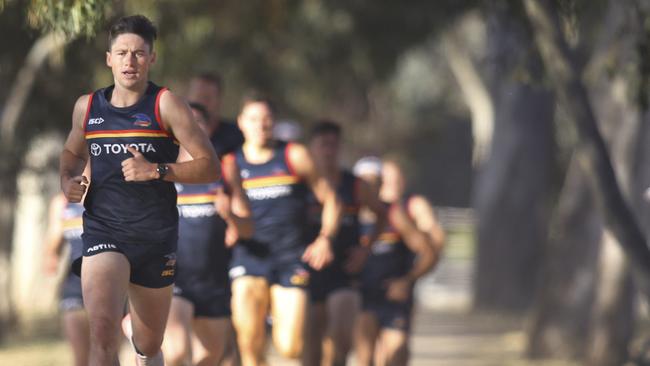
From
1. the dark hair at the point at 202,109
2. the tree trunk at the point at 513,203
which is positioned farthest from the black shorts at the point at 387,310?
the tree trunk at the point at 513,203

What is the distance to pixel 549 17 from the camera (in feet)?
40.3

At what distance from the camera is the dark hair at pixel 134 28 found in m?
7.89

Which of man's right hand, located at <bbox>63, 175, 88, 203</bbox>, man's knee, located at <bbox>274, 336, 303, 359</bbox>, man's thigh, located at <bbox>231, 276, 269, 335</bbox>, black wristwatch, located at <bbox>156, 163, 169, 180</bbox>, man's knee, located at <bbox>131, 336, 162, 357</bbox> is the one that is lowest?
man's knee, located at <bbox>274, 336, 303, 359</bbox>

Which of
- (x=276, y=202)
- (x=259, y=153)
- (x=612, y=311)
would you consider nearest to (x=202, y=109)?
(x=259, y=153)

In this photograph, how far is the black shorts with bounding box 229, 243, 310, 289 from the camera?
1177 centimetres

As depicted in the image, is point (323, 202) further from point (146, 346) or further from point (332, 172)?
point (146, 346)

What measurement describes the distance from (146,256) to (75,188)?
511 millimetres

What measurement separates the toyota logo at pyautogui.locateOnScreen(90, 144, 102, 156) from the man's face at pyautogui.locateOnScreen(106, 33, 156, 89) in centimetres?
32

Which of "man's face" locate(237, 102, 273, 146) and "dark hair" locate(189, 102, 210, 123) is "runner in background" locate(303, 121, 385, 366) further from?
"dark hair" locate(189, 102, 210, 123)

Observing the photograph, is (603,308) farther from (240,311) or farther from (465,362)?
(240,311)

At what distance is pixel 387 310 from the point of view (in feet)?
46.3

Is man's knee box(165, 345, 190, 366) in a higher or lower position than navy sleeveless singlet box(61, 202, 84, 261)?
lower

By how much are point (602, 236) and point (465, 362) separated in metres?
2.58

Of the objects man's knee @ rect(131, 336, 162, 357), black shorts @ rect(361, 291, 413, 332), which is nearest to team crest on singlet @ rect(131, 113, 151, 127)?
man's knee @ rect(131, 336, 162, 357)
